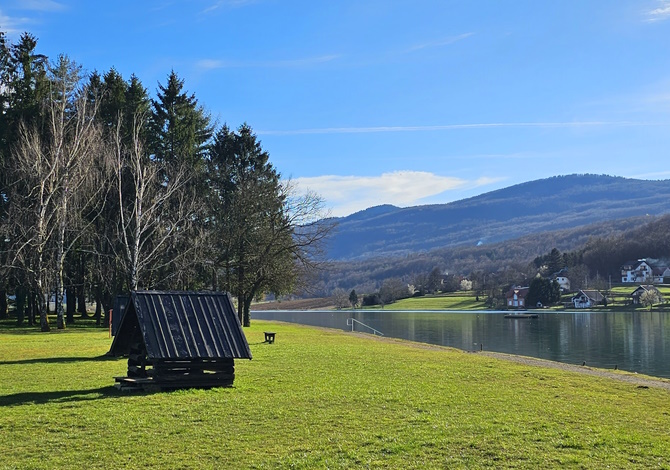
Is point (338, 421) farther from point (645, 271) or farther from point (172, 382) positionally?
point (645, 271)

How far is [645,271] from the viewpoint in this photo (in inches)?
6132

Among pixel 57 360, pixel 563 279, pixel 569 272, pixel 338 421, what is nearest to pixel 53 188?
pixel 57 360

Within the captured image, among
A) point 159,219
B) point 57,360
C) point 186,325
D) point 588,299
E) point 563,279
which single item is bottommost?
point 588,299

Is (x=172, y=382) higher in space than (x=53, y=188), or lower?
lower

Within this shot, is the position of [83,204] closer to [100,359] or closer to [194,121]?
[194,121]

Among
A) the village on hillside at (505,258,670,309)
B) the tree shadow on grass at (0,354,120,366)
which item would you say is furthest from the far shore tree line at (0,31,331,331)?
the village on hillside at (505,258,670,309)

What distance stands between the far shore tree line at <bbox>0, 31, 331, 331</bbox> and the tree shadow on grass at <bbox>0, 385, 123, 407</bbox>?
1838cm

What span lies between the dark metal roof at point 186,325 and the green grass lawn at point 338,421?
0.98 metres

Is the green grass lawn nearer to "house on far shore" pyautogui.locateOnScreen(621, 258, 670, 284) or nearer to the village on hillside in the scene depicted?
the village on hillside

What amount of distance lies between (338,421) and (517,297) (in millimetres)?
127057

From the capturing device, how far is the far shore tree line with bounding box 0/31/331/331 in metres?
41.5

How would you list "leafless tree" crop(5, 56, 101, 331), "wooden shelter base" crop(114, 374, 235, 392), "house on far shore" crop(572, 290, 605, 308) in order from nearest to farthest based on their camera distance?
"wooden shelter base" crop(114, 374, 235, 392), "leafless tree" crop(5, 56, 101, 331), "house on far shore" crop(572, 290, 605, 308)

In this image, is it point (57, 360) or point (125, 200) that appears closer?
point (57, 360)

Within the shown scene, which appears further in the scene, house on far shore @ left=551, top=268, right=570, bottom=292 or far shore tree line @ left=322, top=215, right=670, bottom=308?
far shore tree line @ left=322, top=215, right=670, bottom=308
